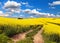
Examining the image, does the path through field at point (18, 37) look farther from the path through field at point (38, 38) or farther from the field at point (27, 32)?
the path through field at point (38, 38)

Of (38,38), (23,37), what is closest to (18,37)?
(23,37)

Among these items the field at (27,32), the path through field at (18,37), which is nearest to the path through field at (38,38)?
the field at (27,32)

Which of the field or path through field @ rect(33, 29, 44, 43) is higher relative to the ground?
the field


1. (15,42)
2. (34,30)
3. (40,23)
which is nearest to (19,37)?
(15,42)

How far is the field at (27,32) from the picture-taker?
1973mm

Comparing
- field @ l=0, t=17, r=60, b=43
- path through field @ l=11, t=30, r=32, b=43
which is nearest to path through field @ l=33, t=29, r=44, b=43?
field @ l=0, t=17, r=60, b=43

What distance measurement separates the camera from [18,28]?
203 cm

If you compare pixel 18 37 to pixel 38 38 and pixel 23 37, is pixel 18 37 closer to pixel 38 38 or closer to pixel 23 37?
pixel 23 37

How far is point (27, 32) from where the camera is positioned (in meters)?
2.10

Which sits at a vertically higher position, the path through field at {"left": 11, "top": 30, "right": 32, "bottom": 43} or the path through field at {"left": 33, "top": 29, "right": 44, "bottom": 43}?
the path through field at {"left": 11, "top": 30, "right": 32, "bottom": 43}

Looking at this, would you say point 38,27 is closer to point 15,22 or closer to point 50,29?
point 50,29

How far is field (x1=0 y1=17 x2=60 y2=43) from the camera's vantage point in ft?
6.47

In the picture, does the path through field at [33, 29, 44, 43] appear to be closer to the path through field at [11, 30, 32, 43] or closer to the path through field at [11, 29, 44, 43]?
the path through field at [11, 29, 44, 43]

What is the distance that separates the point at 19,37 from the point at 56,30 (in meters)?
0.47
